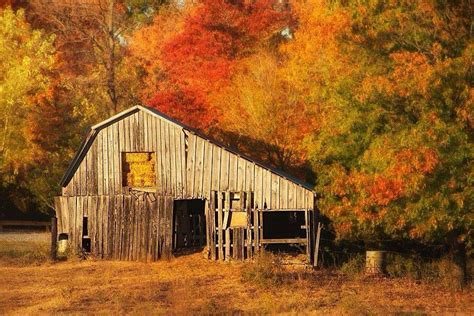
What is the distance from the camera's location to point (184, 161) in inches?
1373

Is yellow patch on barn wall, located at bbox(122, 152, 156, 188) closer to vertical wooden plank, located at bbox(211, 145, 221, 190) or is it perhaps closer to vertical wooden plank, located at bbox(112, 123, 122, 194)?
vertical wooden plank, located at bbox(112, 123, 122, 194)

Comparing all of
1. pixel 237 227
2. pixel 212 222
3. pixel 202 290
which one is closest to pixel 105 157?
pixel 212 222

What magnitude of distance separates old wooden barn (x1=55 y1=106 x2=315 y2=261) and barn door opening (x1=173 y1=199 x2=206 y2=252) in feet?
2.47

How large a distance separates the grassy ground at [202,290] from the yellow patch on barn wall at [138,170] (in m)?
3.08

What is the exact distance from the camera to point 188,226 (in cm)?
3794

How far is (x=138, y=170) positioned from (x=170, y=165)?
132 centimetres

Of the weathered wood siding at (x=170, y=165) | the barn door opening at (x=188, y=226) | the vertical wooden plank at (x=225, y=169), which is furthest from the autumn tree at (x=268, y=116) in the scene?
the weathered wood siding at (x=170, y=165)

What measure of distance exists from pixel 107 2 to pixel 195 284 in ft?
103

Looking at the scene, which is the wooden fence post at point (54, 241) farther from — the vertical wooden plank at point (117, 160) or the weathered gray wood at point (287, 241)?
the weathered gray wood at point (287, 241)

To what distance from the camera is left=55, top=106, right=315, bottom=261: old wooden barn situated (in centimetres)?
3425

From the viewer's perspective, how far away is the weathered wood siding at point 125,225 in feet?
115

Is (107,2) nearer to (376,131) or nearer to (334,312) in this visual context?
(376,131)

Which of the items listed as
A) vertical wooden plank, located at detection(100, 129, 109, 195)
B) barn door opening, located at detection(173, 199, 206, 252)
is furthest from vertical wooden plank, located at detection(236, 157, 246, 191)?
vertical wooden plank, located at detection(100, 129, 109, 195)

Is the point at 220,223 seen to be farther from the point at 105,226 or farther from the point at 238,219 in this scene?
the point at 105,226
